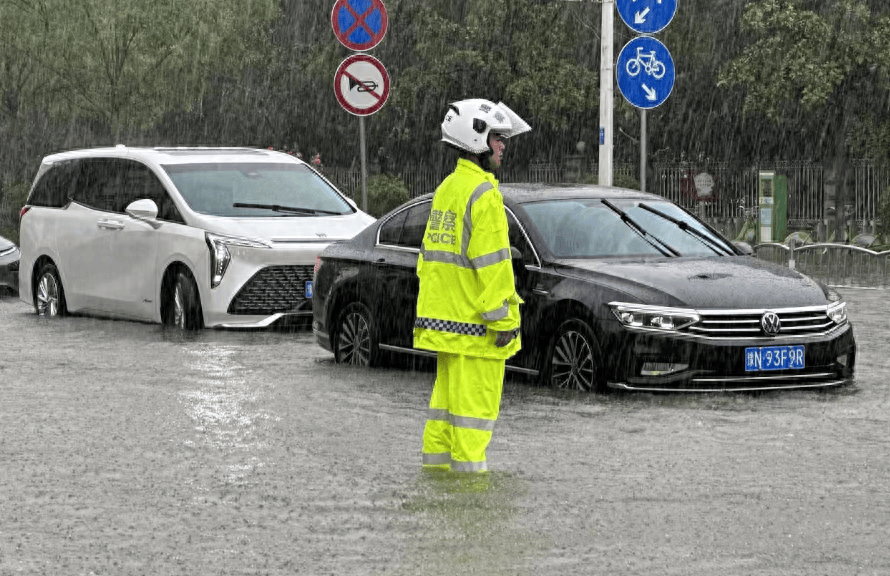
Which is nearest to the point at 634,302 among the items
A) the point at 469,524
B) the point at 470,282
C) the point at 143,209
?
the point at 470,282

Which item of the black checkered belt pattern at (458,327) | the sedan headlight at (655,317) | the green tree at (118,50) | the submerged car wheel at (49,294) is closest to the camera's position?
the black checkered belt pattern at (458,327)

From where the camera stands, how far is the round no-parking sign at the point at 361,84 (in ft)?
67.9

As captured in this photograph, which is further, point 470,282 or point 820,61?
point 820,61

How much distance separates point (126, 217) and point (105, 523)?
10526 millimetres

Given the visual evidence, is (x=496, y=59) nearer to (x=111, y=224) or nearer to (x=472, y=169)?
(x=111, y=224)

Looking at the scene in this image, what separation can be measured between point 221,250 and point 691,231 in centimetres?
501

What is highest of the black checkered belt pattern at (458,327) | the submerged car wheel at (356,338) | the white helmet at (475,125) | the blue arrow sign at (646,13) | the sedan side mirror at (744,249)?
the blue arrow sign at (646,13)

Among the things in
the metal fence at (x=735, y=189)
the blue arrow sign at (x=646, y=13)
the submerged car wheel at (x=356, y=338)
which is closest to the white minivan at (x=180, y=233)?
the submerged car wheel at (x=356, y=338)

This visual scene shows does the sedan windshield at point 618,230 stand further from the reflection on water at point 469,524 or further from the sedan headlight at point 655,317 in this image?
the reflection on water at point 469,524

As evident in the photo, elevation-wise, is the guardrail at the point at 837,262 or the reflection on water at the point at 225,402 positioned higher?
the guardrail at the point at 837,262

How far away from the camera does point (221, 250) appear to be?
1653 centimetres

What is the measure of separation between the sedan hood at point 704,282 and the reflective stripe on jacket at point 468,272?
312 cm

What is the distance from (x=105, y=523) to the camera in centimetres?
769

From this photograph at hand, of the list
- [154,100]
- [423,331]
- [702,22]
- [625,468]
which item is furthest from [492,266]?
[154,100]
